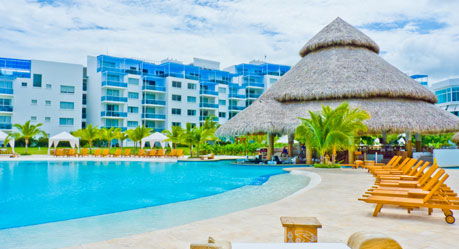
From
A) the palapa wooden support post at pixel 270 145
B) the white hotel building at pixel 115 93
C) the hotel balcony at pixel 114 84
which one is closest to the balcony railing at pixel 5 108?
the white hotel building at pixel 115 93

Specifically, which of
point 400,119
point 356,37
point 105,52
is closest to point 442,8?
point 356,37

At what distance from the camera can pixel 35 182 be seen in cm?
1352

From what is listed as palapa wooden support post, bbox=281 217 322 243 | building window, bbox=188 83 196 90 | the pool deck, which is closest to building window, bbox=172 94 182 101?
building window, bbox=188 83 196 90

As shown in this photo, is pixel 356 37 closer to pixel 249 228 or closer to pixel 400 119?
pixel 400 119

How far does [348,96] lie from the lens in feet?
74.8

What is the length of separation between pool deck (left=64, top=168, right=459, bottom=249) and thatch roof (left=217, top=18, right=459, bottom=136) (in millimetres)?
15220

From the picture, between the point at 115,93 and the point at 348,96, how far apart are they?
3149cm

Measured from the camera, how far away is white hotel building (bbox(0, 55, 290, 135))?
42250mm

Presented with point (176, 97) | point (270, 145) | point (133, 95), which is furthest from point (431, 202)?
point (176, 97)

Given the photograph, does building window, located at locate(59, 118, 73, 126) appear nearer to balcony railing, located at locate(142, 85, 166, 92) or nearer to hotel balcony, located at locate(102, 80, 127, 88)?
hotel balcony, located at locate(102, 80, 127, 88)

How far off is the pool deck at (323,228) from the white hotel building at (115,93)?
41012 millimetres

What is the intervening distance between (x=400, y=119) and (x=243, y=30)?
14.2 meters

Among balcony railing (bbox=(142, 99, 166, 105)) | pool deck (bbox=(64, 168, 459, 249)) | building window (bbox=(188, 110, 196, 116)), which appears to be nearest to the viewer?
pool deck (bbox=(64, 168, 459, 249))

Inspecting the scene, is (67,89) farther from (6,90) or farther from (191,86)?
(191,86)
